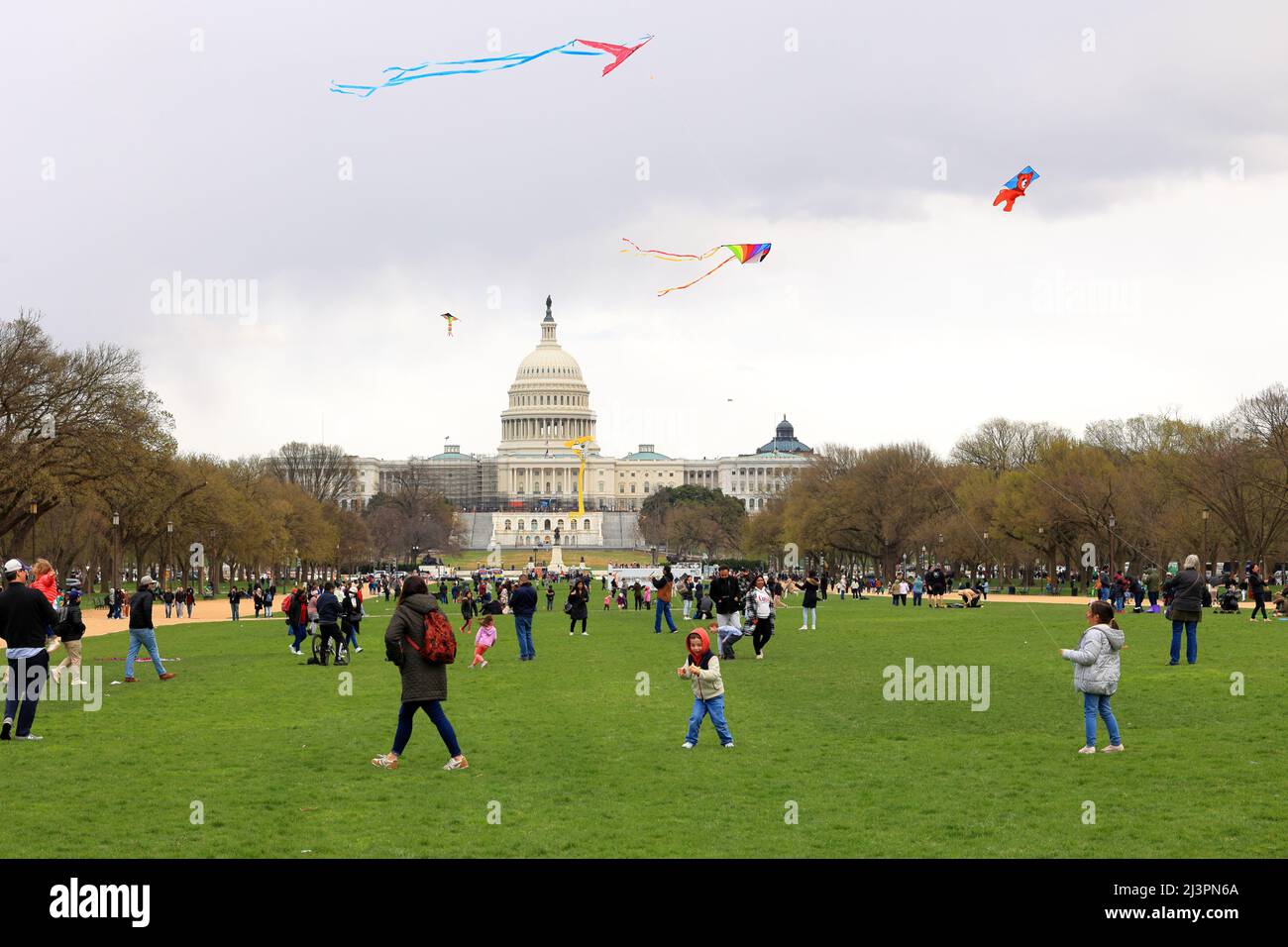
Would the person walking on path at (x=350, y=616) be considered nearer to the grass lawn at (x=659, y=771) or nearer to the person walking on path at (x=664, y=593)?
the grass lawn at (x=659, y=771)

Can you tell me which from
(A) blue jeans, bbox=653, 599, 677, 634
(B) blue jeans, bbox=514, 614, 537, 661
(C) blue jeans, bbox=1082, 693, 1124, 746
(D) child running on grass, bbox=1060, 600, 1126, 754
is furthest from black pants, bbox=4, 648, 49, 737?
(A) blue jeans, bbox=653, 599, 677, 634

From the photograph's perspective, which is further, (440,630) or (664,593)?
(664,593)

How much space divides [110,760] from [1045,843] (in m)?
9.47

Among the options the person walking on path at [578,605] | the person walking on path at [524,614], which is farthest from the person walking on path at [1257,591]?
the person walking on path at [524,614]

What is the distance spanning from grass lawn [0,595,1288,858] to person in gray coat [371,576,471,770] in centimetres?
38

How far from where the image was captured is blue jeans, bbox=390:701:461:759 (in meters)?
15.2

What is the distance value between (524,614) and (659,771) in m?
16.2

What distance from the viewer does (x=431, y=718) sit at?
1538 cm

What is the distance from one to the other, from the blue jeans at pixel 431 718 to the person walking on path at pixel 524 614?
15.3m

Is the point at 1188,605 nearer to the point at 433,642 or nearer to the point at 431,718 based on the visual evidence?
the point at 431,718

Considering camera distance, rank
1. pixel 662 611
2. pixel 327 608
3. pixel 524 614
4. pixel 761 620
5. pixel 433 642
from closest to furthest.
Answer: pixel 433 642 < pixel 327 608 < pixel 761 620 < pixel 524 614 < pixel 662 611

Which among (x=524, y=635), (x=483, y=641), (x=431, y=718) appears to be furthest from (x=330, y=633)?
(x=431, y=718)
